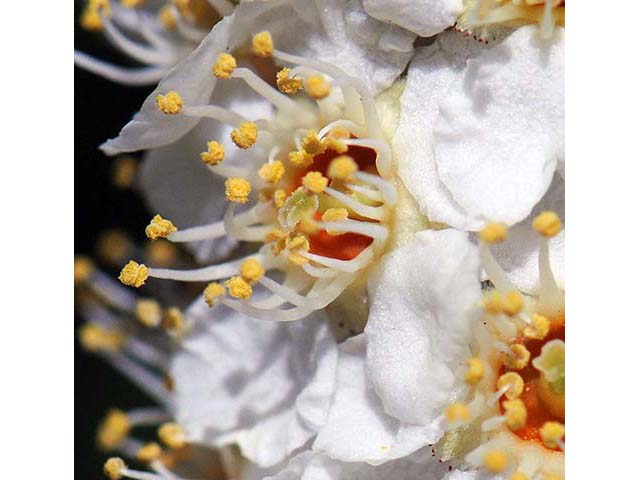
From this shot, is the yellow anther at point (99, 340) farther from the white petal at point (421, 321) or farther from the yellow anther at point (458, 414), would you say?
the yellow anther at point (458, 414)

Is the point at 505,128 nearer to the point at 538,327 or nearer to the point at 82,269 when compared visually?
the point at 538,327

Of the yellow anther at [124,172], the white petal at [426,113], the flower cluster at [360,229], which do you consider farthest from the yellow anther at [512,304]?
the yellow anther at [124,172]

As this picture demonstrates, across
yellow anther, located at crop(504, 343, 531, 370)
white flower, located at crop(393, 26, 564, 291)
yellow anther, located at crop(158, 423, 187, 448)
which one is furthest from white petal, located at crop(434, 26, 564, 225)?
yellow anther, located at crop(158, 423, 187, 448)

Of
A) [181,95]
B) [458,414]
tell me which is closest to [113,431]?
[181,95]

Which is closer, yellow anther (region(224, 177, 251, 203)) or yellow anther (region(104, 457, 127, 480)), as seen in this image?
yellow anther (region(224, 177, 251, 203))

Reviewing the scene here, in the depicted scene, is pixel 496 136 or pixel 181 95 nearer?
pixel 496 136

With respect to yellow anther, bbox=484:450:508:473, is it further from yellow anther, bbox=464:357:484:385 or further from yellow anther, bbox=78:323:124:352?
yellow anther, bbox=78:323:124:352
